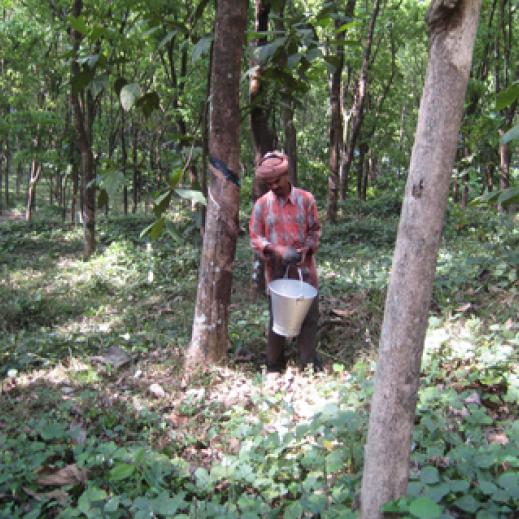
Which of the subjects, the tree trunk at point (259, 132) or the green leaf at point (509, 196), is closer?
the green leaf at point (509, 196)

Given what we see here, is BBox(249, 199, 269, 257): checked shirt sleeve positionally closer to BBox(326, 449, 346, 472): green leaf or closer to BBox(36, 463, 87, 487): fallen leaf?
BBox(326, 449, 346, 472): green leaf

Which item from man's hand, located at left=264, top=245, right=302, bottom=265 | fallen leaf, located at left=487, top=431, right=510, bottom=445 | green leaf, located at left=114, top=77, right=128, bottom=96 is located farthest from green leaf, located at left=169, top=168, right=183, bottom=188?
fallen leaf, located at left=487, top=431, right=510, bottom=445

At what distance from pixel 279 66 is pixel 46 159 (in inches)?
535

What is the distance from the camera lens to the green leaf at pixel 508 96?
1.77 meters

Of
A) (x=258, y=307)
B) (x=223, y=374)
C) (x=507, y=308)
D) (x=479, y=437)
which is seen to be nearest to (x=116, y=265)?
(x=258, y=307)

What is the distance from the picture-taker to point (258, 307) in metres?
6.45

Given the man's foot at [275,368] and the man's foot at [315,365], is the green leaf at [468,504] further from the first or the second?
the man's foot at [275,368]

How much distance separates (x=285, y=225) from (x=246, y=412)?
5.10 feet

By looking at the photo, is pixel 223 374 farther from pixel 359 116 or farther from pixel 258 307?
pixel 359 116

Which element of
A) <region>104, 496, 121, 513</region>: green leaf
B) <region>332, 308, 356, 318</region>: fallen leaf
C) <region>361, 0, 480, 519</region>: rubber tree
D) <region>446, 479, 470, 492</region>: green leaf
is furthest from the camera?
<region>332, 308, 356, 318</region>: fallen leaf

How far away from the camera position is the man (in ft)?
14.5

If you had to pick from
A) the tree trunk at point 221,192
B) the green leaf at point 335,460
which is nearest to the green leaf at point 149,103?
the tree trunk at point 221,192

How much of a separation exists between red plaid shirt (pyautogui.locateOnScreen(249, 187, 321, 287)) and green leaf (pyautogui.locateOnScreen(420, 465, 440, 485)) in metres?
2.22

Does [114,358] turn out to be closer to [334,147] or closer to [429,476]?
[429,476]
